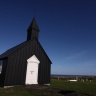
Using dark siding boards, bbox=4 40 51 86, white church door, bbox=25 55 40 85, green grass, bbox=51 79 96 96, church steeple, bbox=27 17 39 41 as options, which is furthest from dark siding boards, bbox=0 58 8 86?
green grass, bbox=51 79 96 96

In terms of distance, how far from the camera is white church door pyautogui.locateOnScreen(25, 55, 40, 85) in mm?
21455

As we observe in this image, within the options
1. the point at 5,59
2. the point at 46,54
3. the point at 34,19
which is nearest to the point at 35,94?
the point at 5,59

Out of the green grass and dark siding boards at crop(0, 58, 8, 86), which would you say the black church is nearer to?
dark siding boards at crop(0, 58, 8, 86)

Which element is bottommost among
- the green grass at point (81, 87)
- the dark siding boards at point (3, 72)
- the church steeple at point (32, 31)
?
the green grass at point (81, 87)

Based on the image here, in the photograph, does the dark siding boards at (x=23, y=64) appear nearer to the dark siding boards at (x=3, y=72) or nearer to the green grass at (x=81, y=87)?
the dark siding boards at (x=3, y=72)

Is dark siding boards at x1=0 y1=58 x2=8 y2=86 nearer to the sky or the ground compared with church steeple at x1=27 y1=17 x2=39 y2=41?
nearer to the ground

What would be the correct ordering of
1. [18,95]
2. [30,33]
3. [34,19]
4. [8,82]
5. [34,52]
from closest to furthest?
1. [18,95]
2. [8,82]
3. [34,52]
4. [30,33]
5. [34,19]

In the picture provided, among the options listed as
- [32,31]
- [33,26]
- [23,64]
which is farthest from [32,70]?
[33,26]

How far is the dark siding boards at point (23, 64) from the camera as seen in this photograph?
19672mm

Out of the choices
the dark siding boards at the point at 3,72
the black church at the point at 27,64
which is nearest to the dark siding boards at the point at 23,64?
the black church at the point at 27,64

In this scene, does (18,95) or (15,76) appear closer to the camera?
(18,95)

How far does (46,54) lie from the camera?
23984mm

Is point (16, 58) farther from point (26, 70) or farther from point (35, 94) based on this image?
point (35, 94)

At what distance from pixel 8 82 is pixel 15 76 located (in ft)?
4.07
